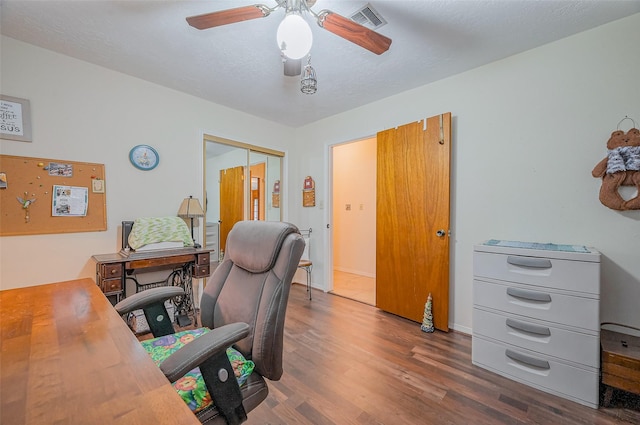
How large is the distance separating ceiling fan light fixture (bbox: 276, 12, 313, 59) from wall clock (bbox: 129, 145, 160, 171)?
80.7 inches

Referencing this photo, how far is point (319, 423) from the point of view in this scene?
4.70 ft

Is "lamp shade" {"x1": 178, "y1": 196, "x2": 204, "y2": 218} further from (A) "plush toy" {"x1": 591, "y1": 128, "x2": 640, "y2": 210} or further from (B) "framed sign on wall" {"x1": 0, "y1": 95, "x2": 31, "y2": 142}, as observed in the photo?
(A) "plush toy" {"x1": 591, "y1": 128, "x2": 640, "y2": 210}

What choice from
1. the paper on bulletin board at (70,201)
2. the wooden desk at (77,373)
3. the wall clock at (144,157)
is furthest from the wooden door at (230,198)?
the wooden desk at (77,373)

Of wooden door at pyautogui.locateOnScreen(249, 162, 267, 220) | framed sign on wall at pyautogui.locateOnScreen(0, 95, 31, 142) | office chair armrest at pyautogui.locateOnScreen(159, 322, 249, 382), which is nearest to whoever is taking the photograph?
office chair armrest at pyautogui.locateOnScreen(159, 322, 249, 382)

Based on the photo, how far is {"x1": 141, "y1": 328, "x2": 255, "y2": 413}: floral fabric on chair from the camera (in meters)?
0.88

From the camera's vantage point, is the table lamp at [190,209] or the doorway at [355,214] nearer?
the table lamp at [190,209]

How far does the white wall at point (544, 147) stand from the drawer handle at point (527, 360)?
0.61 meters

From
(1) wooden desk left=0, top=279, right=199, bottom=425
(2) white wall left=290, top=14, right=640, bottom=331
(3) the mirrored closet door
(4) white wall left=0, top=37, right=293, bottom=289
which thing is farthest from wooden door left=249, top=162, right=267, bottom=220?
(1) wooden desk left=0, top=279, right=199, bottom=425

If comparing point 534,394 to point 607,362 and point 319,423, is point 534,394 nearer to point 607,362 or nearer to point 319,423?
point 607,362

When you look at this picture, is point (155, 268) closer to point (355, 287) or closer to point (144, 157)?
point (144, 157)

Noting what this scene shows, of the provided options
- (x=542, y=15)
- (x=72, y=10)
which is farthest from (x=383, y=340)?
(x=72, y=10)

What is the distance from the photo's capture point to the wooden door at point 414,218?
248cm

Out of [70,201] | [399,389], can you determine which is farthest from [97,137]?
[399,389]

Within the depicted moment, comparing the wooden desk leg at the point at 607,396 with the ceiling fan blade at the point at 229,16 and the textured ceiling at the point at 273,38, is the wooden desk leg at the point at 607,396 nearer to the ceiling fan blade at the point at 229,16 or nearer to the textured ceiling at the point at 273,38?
the textured ceiling at the point at 273,38
